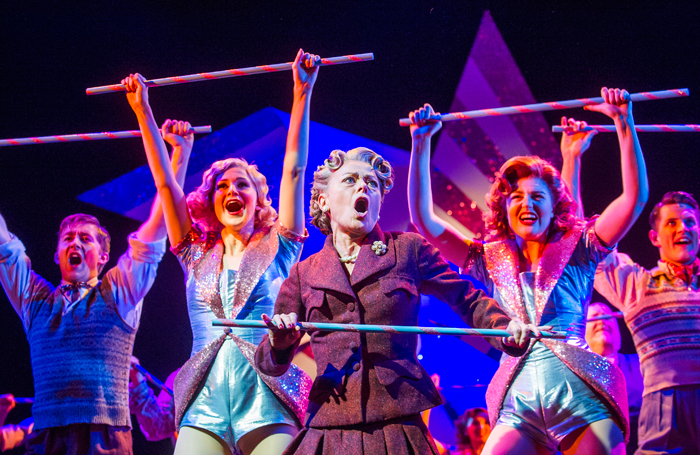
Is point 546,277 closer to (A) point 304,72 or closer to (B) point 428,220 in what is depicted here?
(B) point 428,220

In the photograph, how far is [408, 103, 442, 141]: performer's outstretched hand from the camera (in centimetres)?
288

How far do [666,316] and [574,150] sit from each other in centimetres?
107

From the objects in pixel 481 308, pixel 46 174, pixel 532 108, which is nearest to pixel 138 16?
pixel 46 174

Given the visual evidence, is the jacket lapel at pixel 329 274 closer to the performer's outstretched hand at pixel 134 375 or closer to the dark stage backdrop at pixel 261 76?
the dark stage backdrop at pixel 261 76

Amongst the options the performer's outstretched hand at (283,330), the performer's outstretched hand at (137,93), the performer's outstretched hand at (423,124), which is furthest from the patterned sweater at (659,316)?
the performer's outstretched hand at (137,93)

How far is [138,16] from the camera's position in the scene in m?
4.23

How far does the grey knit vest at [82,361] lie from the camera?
320cm

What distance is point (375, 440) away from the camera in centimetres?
186

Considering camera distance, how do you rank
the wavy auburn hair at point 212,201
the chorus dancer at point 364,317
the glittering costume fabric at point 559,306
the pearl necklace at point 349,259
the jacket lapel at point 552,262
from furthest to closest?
the wavy auburn hair at point 212,201
the jacket lapel at point 552,262
the glittering costume fabric at point 559,306
the pearl necklace at point 349,259
the chorus dancer at point 364,317

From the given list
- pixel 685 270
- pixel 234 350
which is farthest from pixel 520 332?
pixel 685 270

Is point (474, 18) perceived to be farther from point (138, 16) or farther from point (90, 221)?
point (90, 221)

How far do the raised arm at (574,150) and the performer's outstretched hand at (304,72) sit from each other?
1360 mm

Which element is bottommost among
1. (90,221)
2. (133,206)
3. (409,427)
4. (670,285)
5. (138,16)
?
(409,427)

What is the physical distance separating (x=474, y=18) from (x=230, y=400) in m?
2.79
